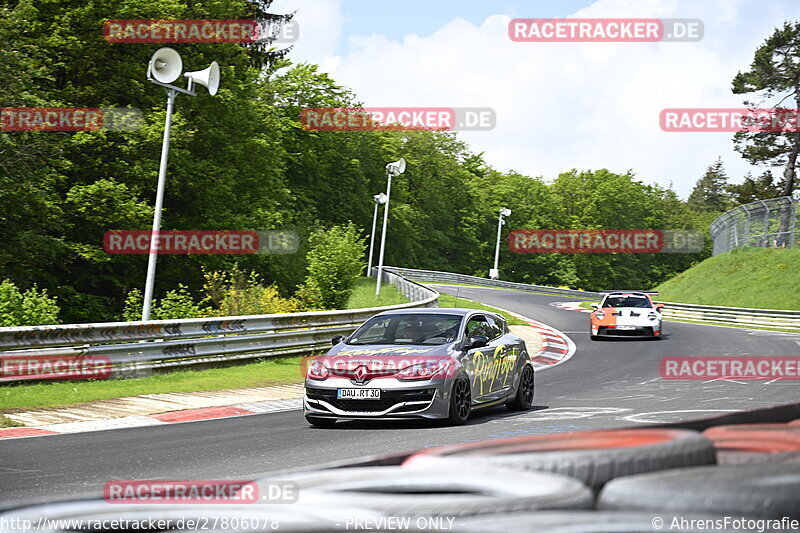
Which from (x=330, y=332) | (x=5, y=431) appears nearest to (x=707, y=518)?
(x=5, y=431)

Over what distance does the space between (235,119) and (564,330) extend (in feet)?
67.5

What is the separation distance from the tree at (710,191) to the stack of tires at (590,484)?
191894 mm

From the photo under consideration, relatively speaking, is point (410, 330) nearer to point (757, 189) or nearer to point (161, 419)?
point (161, 419)

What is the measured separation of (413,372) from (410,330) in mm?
1399

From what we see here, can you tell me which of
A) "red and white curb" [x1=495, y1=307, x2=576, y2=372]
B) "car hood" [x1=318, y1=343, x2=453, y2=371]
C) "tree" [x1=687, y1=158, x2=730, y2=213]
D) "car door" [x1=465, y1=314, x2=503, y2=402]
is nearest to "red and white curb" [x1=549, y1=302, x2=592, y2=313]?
"red and white curb" [x1=495, y1=307, x2=576, y2=372]

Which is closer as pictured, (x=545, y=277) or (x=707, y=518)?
(x=707, y=518)

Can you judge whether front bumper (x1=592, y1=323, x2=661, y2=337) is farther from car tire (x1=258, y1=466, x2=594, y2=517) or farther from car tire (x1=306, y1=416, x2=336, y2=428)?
car tire (x1=258, y1=466, x2=594, y2=517)

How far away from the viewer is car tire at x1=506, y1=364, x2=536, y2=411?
43.4 ft

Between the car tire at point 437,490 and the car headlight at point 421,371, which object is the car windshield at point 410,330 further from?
the car tire at point 437,490

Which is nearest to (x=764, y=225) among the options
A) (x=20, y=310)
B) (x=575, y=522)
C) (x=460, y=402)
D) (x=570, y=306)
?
(x=570, y=306)

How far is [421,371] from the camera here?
36.5ft

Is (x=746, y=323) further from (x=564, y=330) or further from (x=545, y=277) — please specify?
(x=545, y=277)

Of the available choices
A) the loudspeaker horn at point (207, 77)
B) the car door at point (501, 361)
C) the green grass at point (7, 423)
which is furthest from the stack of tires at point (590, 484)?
the loudspeaker horn at point (207, 77)

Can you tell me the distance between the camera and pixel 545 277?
115812 millimetres
